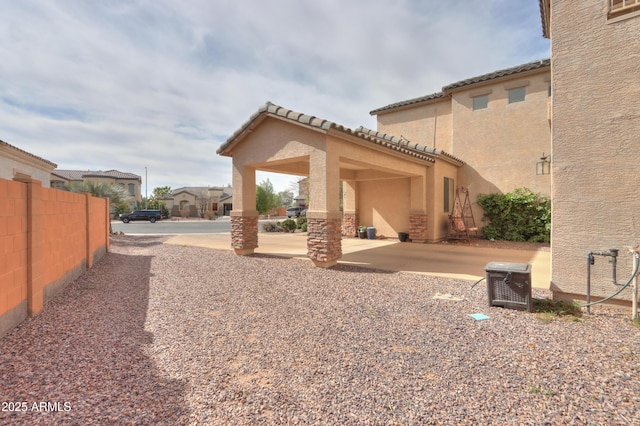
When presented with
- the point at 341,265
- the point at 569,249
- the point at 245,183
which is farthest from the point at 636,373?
the point at 245,183

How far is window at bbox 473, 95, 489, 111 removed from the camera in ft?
49.6

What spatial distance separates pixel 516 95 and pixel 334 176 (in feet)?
38.5

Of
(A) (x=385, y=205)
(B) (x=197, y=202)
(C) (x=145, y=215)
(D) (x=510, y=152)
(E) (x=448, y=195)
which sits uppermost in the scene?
(D) (x=510, y=152)

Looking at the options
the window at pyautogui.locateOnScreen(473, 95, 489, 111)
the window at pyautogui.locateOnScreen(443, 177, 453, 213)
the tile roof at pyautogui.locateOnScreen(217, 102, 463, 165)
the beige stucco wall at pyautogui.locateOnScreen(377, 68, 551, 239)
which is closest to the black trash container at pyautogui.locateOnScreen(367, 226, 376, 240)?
the beige stucco wall at pyautogui.locateOnScreen(377, 68, 551, 239)

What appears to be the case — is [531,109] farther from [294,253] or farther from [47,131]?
[47,131]

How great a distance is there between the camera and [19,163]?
16750 millimetres

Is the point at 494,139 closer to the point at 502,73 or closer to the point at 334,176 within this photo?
the point at 502,73

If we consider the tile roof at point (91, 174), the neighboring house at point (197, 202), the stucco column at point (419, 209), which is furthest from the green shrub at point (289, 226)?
the tile roof at point (91, 174)

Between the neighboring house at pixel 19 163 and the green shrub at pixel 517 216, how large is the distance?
21.7 m

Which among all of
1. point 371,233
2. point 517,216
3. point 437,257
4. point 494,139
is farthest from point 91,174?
point 517,216

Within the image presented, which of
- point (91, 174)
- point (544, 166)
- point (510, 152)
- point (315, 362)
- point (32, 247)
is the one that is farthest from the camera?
point (91, 174)

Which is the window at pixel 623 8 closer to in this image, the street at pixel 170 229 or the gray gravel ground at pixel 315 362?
the gray gravel ground at pixel 315 362

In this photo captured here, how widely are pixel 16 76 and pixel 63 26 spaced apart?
491 centimetres

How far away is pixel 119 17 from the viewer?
331 inches
